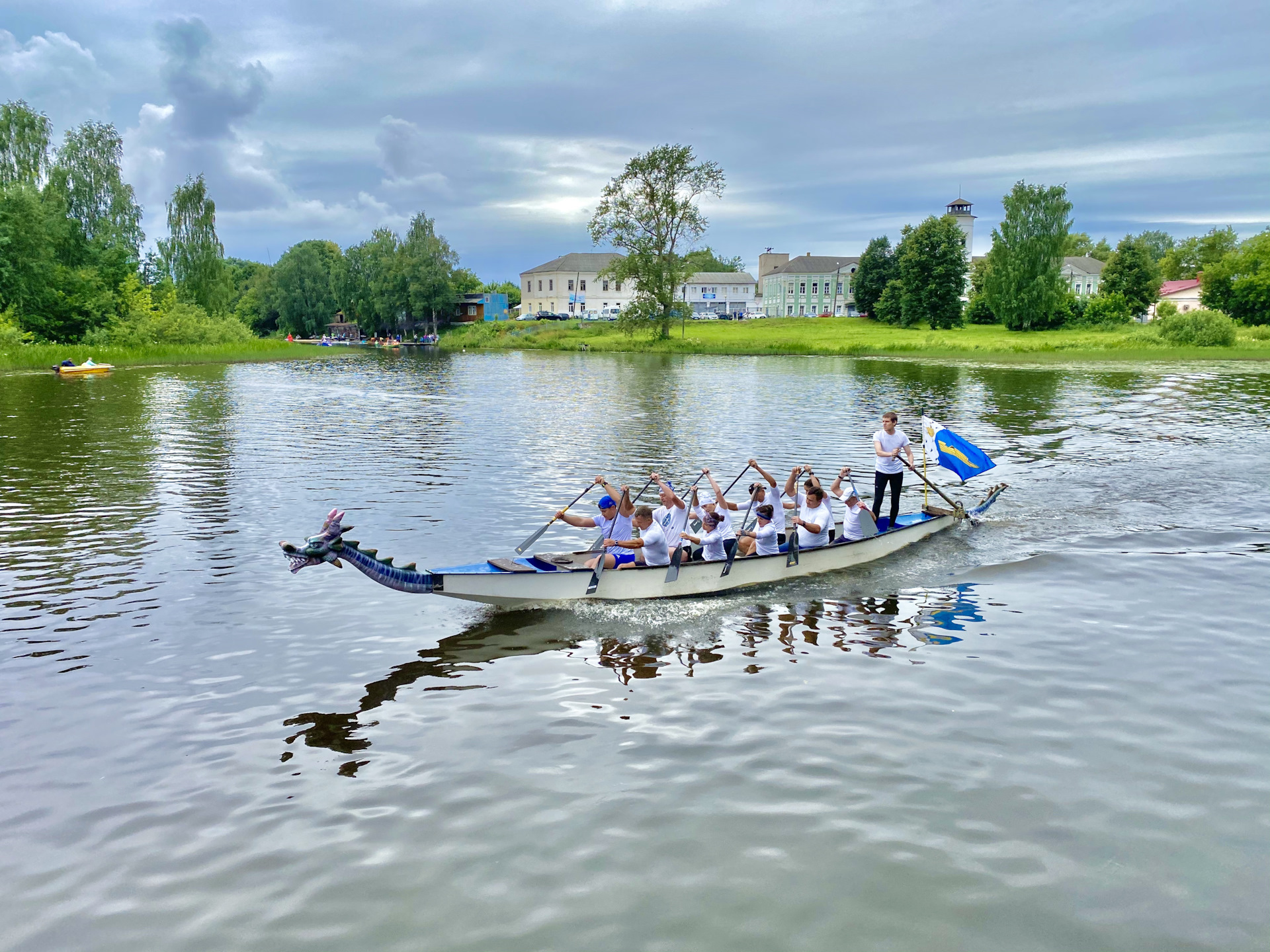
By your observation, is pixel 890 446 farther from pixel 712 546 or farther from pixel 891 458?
pixel 712 546

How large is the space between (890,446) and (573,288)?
12967 centimetres

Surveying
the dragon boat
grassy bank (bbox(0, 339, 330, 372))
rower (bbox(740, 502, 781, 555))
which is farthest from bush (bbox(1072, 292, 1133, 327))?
rower (bbox(740, 502, 781, 555))

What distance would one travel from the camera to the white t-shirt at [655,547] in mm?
14102

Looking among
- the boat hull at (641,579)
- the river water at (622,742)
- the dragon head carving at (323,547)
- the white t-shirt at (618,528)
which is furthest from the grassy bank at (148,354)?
the boat hull at (641,579)

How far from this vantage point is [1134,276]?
10956cm

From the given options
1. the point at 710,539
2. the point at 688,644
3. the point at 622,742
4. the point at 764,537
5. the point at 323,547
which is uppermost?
the point at 323,547

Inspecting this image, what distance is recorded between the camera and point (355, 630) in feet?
41.5

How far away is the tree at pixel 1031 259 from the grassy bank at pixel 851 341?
2685 mm

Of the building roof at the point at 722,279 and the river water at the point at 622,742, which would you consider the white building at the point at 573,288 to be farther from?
the river water at the point at 622,742

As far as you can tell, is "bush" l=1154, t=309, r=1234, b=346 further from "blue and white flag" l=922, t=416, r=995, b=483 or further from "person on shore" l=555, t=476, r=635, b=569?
"person on shore" l=555, t=476, r=635, b=569

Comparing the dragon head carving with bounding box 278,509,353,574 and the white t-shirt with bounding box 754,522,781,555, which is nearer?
the dragon head carving with bounding box 278,509,353,574

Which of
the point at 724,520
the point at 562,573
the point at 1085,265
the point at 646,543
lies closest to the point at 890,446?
the point at 724,520

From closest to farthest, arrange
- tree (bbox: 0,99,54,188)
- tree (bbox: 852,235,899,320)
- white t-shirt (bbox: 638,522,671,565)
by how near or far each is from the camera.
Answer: white t-shirt (bbox: 638,522,671,565) < tree (bbox: 0,99,54,188) < tree (bbox: 852,235,899,320)

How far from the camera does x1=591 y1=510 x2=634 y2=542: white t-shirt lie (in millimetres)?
14904
